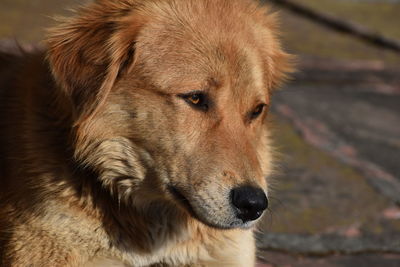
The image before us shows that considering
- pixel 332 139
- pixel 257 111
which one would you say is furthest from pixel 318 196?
pixel 257 111

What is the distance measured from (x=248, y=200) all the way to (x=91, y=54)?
3.01 feet

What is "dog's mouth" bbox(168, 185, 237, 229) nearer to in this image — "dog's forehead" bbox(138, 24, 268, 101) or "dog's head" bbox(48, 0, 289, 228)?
"dog's head" bbox(48, 0, 289, 228)

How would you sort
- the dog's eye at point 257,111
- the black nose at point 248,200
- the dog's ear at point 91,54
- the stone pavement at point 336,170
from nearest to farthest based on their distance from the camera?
the black nose at point 248,200 → the dog's ear at point 91,54 → the dog's eye at point 257,111 → the stone pavement at point 336,170

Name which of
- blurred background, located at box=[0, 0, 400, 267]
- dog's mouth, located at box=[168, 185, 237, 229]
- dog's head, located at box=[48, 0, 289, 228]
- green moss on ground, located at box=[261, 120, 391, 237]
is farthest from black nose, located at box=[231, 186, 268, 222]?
green moss on ground, located at box=[261, 120, 391, 237]

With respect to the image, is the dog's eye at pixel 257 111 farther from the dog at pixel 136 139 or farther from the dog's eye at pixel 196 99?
the dog's eye at pixel 196 99

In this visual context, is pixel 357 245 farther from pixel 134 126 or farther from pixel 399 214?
pixel 134 126

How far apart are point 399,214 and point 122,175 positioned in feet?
6.93

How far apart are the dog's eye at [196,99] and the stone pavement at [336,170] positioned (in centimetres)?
121

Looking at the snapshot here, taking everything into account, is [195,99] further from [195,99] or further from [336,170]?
[336,170]

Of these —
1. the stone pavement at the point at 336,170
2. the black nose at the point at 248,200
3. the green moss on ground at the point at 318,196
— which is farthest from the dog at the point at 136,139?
the green moss on ground at the point at 318,196

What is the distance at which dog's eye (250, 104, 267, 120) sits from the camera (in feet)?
12.8

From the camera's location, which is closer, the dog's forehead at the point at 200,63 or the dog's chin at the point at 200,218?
the dog's chin at the point at 200,218

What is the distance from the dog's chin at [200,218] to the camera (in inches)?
142

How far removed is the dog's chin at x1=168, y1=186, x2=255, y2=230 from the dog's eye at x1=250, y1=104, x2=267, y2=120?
52 centimetres
